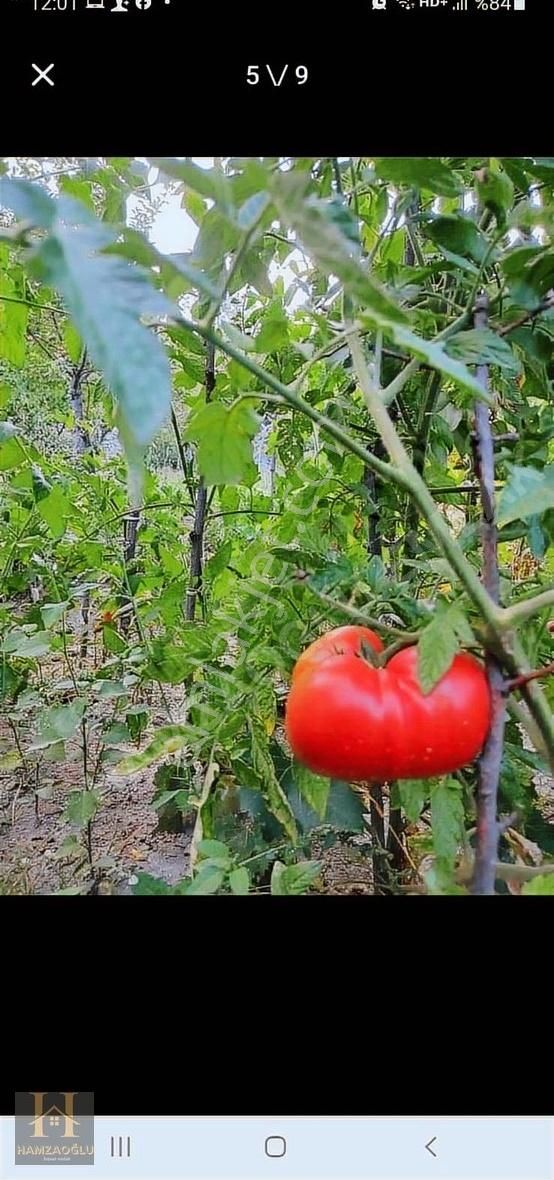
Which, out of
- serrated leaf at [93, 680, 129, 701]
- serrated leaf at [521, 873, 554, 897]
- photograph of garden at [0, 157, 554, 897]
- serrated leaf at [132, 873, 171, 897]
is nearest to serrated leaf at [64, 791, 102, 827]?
photograph of garden at [0, 157, 554, 897]

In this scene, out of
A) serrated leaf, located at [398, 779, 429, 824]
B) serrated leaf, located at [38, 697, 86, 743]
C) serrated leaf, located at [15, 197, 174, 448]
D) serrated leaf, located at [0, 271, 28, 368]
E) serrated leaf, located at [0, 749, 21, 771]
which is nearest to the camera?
serrated leaf, located at [15, 197, 174, 448]

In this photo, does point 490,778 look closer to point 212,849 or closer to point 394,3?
point 212,849

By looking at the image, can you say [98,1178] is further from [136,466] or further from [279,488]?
[279,488]

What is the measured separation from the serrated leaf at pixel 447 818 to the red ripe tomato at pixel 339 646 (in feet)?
0.30

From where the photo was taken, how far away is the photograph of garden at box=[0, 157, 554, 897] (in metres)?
0.24

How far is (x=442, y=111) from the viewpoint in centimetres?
32

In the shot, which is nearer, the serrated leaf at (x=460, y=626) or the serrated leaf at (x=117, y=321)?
the serrated leaf at (x=117, y=321)

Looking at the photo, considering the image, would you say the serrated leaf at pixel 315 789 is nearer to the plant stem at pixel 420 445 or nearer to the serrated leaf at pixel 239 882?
the serrated leaf at pixel 239 882

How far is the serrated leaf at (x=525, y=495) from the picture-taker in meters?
0.28

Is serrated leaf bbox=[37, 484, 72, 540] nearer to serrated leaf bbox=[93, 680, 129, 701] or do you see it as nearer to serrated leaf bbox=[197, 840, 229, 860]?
serrated leaf bbox=[93, 680, 129, 701]

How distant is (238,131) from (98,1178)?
0.44 meters

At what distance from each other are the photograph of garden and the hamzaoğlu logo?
83 mm

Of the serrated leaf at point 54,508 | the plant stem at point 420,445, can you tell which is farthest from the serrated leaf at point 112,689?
the plant stem at point 420,445

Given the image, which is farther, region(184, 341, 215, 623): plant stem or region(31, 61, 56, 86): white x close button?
region(184, 341, 215, 623): plant stem
